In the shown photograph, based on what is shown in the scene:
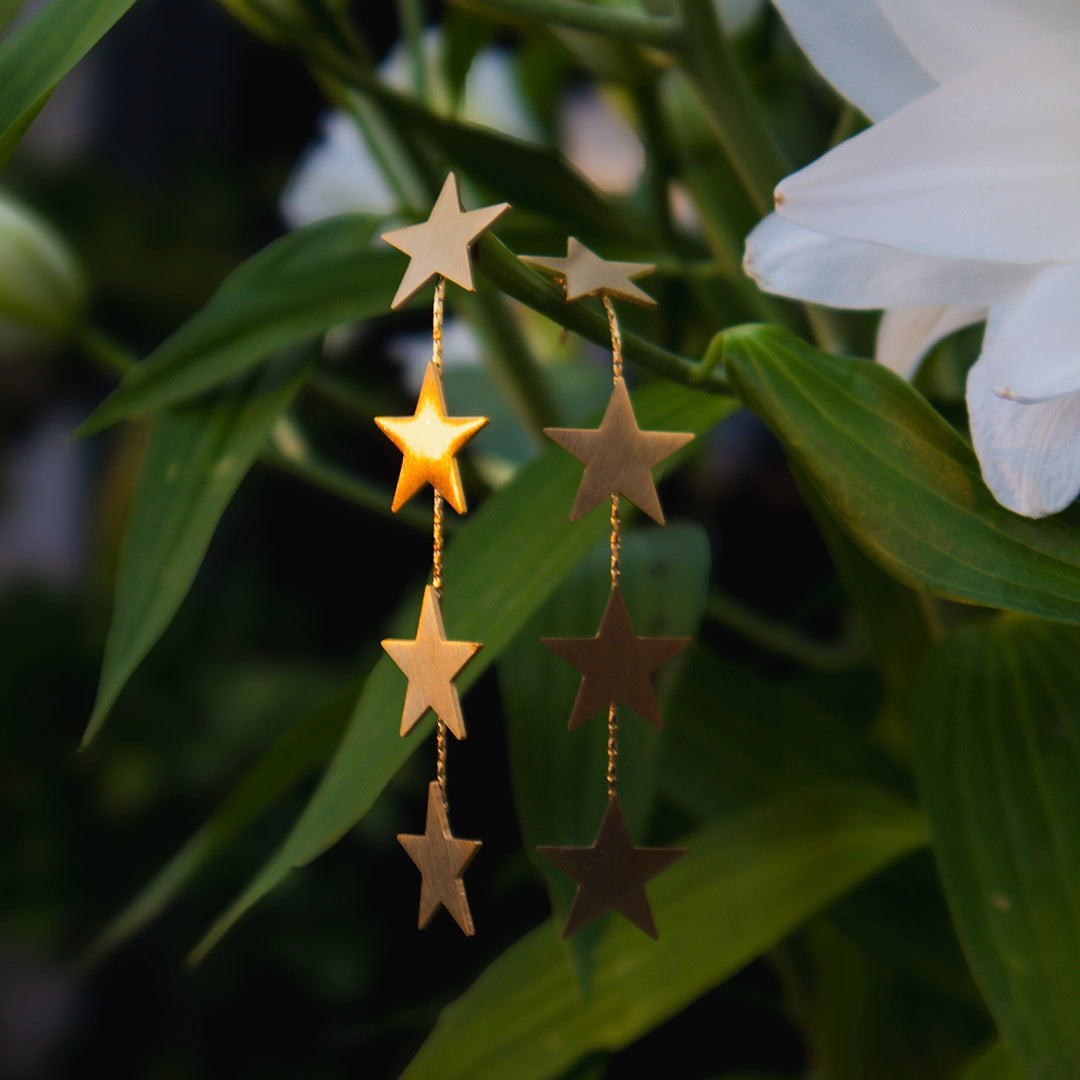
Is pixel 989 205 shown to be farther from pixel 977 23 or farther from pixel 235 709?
pixel 235 709

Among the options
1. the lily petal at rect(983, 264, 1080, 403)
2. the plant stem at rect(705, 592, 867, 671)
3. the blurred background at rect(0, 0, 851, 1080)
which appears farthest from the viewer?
the blurred background at rect(0, 0, 851, 1080)

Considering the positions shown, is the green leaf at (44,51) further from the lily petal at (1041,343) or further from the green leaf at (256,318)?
the lily petal at (1041,343)

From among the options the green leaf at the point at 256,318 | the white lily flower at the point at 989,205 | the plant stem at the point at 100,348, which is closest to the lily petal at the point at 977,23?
the white lily flower at the point at 989,205

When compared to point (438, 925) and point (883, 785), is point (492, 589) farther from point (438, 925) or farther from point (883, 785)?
point (438, 925)

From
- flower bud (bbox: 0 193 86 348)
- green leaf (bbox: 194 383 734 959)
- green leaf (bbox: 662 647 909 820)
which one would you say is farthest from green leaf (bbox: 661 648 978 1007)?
flower bud (bbox: 0 193 86 348)

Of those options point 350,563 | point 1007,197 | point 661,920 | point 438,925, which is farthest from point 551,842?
point 350,563

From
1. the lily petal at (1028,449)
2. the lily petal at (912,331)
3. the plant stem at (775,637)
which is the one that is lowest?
the plant stem at (775,637)

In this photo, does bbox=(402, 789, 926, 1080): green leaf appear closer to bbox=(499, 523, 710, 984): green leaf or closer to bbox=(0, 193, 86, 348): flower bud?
bbox=(499, 523, 710, 984): green leaf

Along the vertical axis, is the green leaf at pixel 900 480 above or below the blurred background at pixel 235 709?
above

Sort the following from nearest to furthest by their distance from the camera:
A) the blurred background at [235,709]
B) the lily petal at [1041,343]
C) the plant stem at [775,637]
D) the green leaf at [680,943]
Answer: the lily petal at [1041,343]
the green leaf at [680,943]
the plant stem at [775,637]
the blurred background at [235,709]
